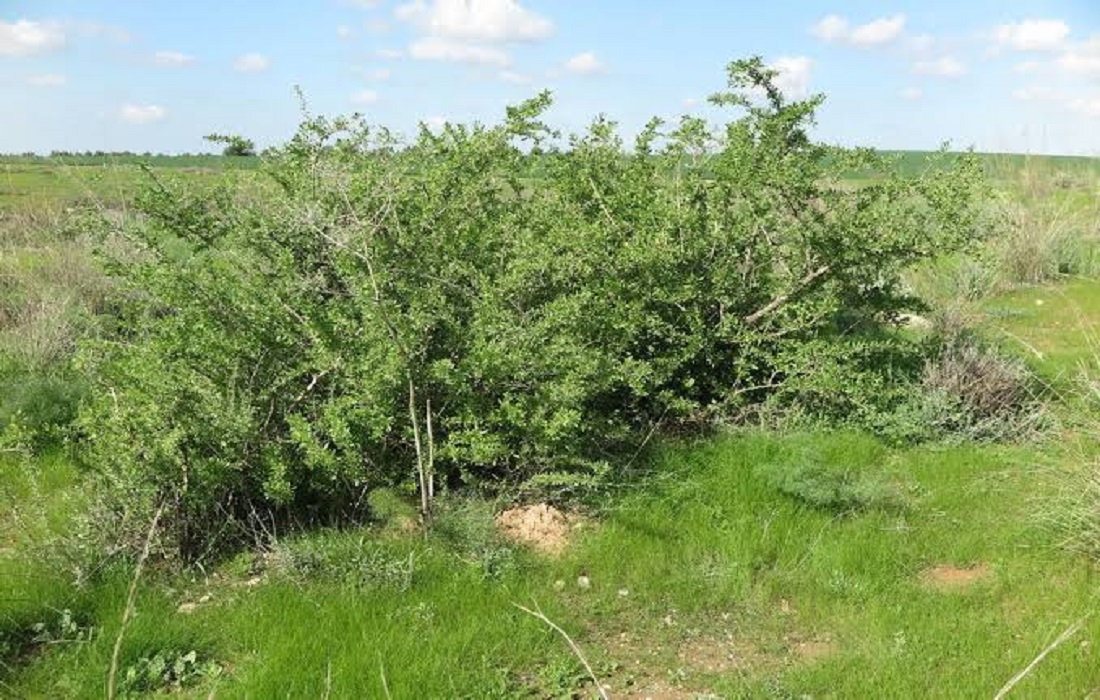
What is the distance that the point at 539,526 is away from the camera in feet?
17.1

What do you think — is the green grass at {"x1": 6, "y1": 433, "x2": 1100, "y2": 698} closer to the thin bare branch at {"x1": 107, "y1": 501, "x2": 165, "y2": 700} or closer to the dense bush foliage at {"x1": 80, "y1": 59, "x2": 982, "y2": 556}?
the thin bare branch at {"x1": 107, "y1": 501, "x2": 165, "y2": 700}

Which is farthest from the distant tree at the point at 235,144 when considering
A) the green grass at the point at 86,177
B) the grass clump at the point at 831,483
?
the grass clump at the point at 831,483

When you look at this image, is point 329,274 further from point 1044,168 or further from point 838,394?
point 1044,168

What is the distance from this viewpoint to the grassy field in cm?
399

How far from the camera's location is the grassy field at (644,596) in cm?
399

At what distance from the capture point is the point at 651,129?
7.32 m

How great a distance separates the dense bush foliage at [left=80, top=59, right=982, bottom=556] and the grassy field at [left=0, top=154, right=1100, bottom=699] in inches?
15.0

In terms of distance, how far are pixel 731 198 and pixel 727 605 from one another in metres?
3.33

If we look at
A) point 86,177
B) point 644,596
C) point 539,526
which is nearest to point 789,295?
point 539,526

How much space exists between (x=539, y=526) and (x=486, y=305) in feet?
4.30

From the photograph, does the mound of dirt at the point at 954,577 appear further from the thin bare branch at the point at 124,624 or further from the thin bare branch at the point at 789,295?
the thin bare branch at the point at 124,624

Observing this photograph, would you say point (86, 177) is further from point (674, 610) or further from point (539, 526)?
point (674, 610)

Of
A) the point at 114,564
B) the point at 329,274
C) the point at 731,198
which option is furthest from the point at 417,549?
the point at 731,198

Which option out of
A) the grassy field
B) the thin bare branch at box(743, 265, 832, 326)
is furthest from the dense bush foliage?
the grassy field
